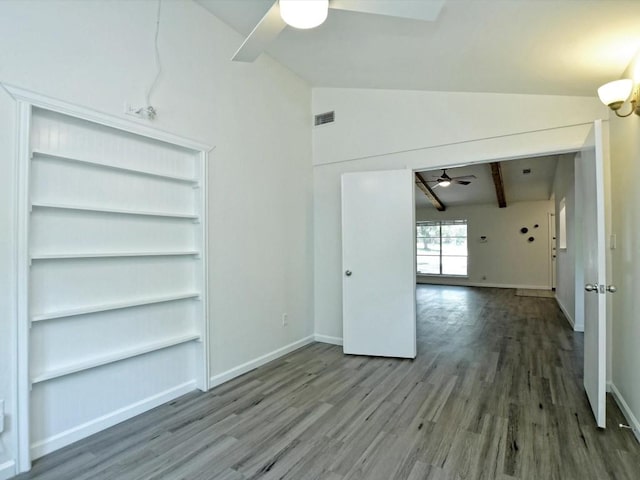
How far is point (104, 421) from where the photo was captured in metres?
2.26

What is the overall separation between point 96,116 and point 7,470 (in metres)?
2.10

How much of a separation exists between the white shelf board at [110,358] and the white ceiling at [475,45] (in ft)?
9.14

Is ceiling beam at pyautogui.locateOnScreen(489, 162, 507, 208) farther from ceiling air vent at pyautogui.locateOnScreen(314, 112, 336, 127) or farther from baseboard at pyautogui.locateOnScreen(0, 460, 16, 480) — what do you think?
baseboard at pyautogui.locateOnScreen(0, 460, 16, 480)

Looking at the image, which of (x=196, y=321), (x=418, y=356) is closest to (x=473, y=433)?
(x=418, y=356)

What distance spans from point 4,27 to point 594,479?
400 cm

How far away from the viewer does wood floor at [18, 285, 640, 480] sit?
1860 millimetres

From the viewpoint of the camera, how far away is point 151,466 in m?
1.90

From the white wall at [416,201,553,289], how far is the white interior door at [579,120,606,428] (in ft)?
24.6

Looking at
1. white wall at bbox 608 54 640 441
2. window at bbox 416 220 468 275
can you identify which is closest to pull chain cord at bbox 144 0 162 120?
white wall at bbox 608 54 640 441

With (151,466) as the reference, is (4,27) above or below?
above

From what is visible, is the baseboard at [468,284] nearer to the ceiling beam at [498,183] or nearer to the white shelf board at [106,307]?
the ceiling beam at [498,183]

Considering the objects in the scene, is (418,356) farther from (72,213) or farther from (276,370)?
(72,213)

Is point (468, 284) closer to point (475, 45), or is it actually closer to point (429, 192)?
point (429, 192)

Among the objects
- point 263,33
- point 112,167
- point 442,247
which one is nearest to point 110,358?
point 112,167
